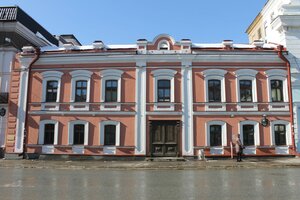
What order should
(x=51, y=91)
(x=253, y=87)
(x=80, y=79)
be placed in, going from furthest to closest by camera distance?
1. (x=51, y=91)
2. (x=80, y=79)
3. (x=253, y=87)

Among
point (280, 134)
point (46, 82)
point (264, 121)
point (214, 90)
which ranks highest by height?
point (46, 82)

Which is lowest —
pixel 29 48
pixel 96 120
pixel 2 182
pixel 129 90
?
Answer: pixel 2 182

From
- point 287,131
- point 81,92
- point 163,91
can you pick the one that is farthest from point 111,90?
point 287,131

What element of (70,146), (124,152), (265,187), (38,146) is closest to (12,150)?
(38,146)

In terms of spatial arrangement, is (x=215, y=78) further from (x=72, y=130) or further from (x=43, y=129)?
(x=43, y=129)

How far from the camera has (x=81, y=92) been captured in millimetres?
23125

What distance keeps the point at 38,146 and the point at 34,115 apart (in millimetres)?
2195

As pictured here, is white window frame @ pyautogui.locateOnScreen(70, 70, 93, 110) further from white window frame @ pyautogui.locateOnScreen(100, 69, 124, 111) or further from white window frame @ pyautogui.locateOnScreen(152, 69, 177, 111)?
white window frame @ pyautogui.locateOnScreen(152, 69, 177, 111)

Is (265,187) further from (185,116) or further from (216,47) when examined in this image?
(216,47)

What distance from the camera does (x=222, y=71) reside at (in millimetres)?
22469

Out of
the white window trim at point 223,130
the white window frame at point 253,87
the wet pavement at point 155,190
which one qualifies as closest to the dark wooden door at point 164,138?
the white window trim at point 223,130

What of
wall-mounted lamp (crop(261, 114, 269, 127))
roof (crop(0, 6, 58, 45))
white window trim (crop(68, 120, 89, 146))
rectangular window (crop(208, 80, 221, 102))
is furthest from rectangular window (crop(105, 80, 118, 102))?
wall-mounted lamp (crop(261, 114, 269, 127))

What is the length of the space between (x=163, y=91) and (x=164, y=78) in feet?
2.95

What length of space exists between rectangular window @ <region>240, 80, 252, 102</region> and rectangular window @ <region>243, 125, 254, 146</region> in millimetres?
1848
